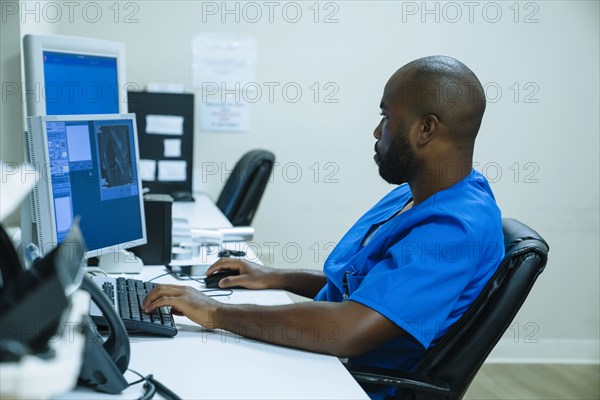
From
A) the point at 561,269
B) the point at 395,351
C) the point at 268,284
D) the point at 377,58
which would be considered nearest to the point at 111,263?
the point at 268,284

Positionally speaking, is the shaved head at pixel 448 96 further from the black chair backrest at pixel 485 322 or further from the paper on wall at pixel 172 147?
the paper on wall at pixel 172 147

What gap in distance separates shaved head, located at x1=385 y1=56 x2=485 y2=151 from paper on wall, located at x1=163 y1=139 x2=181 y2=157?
2034 mm

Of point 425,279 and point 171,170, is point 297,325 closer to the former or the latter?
point 425,279

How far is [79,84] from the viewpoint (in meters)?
2.09

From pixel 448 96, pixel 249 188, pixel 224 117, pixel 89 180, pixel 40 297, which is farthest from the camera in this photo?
pixel 224 117

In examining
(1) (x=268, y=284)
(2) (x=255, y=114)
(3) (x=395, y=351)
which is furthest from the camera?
(2) (x=255, y=114)

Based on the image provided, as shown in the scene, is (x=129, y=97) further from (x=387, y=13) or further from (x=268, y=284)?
(x=268, y=284)

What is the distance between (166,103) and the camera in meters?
3.41

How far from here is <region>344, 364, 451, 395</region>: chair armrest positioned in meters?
1.39

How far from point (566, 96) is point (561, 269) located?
36.2 inches

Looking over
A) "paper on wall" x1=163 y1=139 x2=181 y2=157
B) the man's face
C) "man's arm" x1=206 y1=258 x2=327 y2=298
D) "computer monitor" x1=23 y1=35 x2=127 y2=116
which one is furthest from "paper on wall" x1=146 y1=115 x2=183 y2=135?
the man's face

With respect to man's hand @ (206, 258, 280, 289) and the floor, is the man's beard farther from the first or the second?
the floor

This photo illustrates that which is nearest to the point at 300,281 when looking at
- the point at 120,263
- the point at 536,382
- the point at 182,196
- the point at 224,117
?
the point at 120,263

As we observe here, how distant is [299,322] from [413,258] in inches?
10.3
